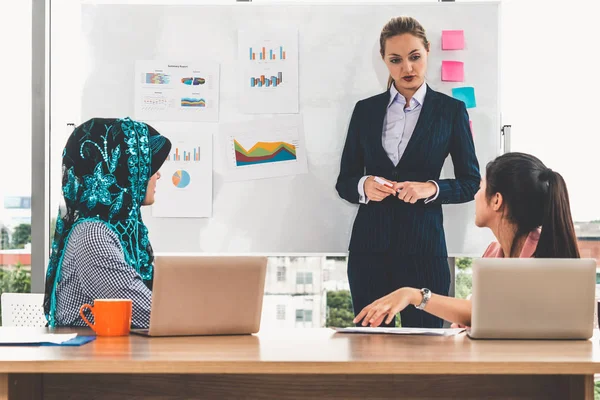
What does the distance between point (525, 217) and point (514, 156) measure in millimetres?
184

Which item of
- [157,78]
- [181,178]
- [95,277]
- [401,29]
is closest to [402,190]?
[401,29]

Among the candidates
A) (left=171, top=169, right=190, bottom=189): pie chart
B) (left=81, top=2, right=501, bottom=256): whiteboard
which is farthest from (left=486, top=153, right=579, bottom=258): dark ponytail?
(left=171, top=169, right=190, bottom=189): pie chart

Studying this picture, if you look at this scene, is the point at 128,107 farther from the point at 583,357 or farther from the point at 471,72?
the point at 583,357

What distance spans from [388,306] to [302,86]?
1754 mm

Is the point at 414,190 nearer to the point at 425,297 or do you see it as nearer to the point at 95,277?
the point at 425,297

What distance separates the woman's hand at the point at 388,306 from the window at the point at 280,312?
1619mm

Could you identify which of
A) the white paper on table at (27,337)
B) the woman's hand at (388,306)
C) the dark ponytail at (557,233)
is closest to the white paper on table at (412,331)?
the woman's hand at (388,306)

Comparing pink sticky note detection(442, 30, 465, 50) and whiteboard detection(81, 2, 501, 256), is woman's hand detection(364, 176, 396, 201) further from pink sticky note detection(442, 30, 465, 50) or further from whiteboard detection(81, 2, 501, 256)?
pink sticky note detection(442, 30, 465, 50)

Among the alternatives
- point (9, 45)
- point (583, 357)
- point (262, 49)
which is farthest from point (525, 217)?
point (9, 45)

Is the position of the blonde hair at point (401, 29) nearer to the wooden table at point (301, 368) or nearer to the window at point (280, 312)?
the window at point (280, 312)

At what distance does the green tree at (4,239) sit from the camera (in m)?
3.61

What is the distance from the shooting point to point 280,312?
354cm

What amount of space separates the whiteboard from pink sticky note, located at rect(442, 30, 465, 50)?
0.11 ft

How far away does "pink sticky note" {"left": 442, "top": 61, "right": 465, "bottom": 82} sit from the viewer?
3.44 m
